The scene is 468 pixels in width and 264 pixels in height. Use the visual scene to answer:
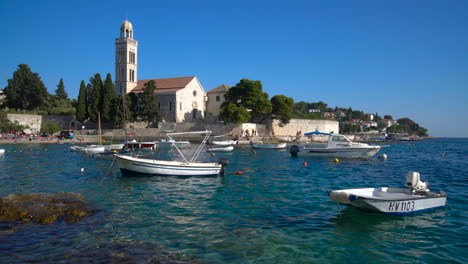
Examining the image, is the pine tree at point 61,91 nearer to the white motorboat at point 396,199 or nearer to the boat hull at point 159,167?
the boat hull at point 159,167

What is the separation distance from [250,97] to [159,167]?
4392cm

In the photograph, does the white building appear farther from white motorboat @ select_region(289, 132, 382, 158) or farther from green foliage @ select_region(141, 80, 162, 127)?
white motorboat @ select_region(289, 132, 382, 158)

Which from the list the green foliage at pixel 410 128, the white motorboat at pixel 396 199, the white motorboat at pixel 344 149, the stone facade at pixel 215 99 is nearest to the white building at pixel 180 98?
the stone facade at pixel 215 99

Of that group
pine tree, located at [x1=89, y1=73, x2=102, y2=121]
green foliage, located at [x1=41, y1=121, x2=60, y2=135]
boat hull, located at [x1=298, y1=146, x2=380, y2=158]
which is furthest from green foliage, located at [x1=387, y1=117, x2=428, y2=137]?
green foliage, located at [x1=41, y1=121, x2=60, y2=135]

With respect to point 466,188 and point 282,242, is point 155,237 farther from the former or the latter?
point 466,188

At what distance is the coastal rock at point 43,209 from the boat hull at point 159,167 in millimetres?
5225

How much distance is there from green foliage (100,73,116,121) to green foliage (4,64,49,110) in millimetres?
17120

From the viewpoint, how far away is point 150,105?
199ft

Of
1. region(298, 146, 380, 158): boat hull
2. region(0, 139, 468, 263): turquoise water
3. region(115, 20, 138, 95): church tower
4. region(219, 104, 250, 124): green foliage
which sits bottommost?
region(0, 139, 468, 263): turquoise water

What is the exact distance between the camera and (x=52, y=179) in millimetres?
16469

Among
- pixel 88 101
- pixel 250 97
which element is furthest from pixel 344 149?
pixel 88 101

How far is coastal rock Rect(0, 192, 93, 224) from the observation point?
876cm

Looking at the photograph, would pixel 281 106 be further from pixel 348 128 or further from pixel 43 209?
pixel 348 128

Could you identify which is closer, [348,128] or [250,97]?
[250,97]
